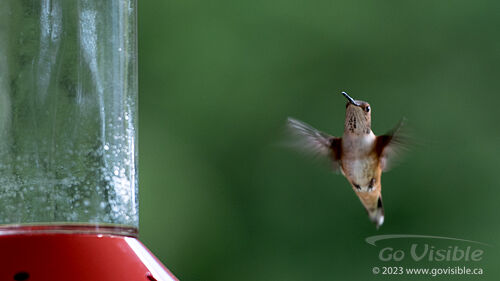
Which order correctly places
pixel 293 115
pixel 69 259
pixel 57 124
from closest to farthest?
pixel 69 259, pixel 57 124, pixel 293 115

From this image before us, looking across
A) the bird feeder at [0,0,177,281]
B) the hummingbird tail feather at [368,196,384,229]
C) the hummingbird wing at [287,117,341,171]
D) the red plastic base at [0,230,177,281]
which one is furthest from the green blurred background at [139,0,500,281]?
the red plastic base at [0,230,177,281]

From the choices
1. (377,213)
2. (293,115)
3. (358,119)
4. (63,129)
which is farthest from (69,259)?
(293,115)

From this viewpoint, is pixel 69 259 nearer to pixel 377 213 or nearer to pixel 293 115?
pixel 377 213

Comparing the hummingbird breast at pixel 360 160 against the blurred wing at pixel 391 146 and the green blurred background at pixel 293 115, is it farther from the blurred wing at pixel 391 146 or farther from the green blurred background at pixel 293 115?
the green blurred background at pixel 293 115

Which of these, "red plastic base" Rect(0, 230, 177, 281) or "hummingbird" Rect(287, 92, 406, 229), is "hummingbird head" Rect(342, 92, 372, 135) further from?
"red plastic base" Rect(0, 230, 177, 281)

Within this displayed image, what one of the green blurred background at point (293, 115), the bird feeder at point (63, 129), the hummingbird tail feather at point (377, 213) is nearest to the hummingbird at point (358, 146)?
the hummingbird tail feather at point (377, 213)

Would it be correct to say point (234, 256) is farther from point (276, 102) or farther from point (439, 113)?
point (439, 113)
